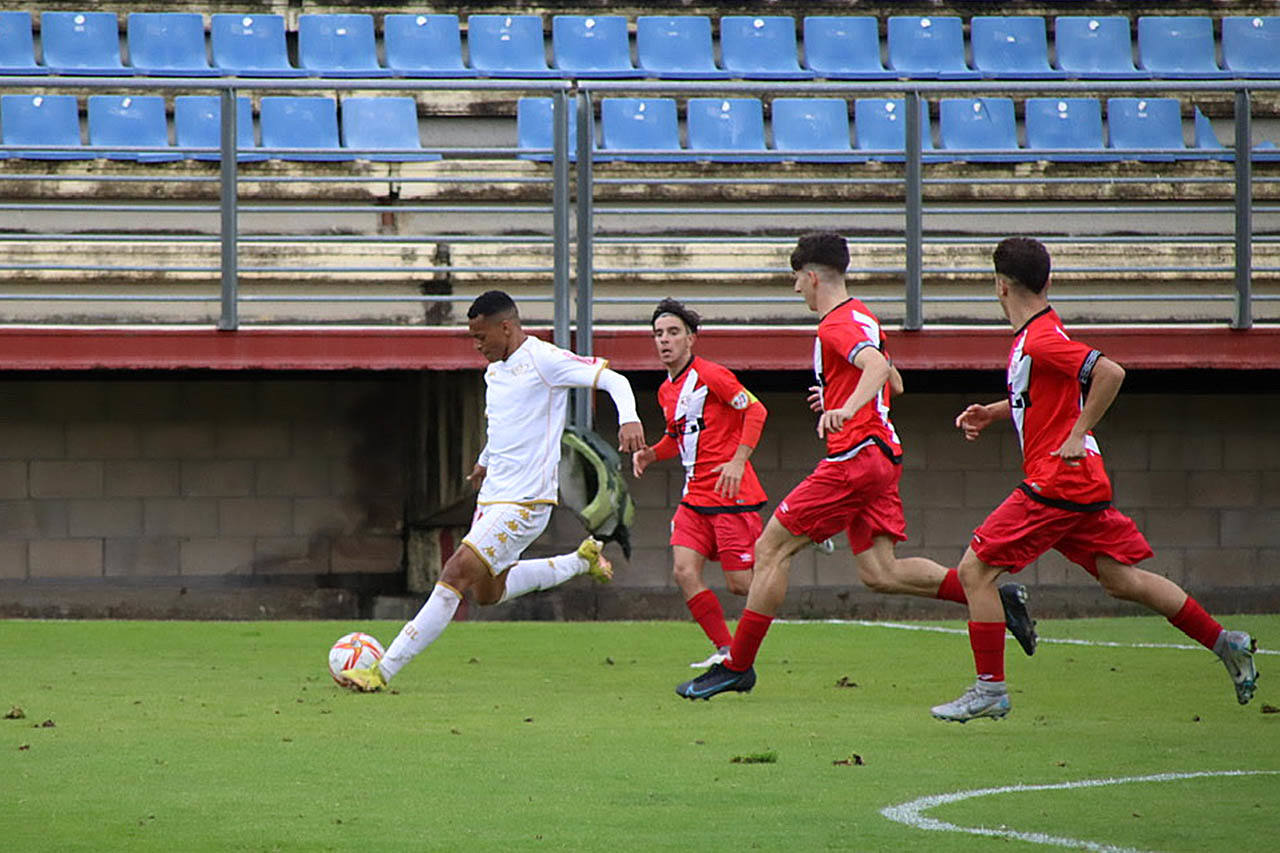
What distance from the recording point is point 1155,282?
13570 mm

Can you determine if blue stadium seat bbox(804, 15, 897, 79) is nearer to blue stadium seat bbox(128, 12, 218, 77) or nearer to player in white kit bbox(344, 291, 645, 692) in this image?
blue stadium seat bbox(128, 12, 218, 77)

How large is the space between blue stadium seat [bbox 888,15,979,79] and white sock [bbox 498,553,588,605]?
8.20 meters

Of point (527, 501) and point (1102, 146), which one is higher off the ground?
point (1102, 146)

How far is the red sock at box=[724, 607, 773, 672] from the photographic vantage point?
24.8ft

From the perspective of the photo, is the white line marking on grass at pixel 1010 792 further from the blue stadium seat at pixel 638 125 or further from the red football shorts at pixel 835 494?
the blue stadium seat at pixel 638 125

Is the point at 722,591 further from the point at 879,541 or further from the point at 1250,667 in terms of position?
the point at 1250,667

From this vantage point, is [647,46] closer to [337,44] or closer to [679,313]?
[337,44]

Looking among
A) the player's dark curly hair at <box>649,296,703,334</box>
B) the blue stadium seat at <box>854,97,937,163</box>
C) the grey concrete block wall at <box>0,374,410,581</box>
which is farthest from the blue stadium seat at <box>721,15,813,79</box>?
the player's dark curly hair at <box>649,296,703,334</box>

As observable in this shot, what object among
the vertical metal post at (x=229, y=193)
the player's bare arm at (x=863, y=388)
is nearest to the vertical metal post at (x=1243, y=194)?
the player's bare arm at (x=863, y=388)

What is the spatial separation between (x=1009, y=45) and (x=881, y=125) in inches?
87.5

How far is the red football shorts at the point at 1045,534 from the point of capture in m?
6.90

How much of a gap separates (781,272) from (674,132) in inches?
94.2

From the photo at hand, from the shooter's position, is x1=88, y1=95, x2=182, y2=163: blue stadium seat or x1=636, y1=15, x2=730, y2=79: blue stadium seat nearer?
x1=88, y1=95, x2=182, y2=163: blue stadium seat

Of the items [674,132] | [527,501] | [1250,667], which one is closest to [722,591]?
[674,132]
